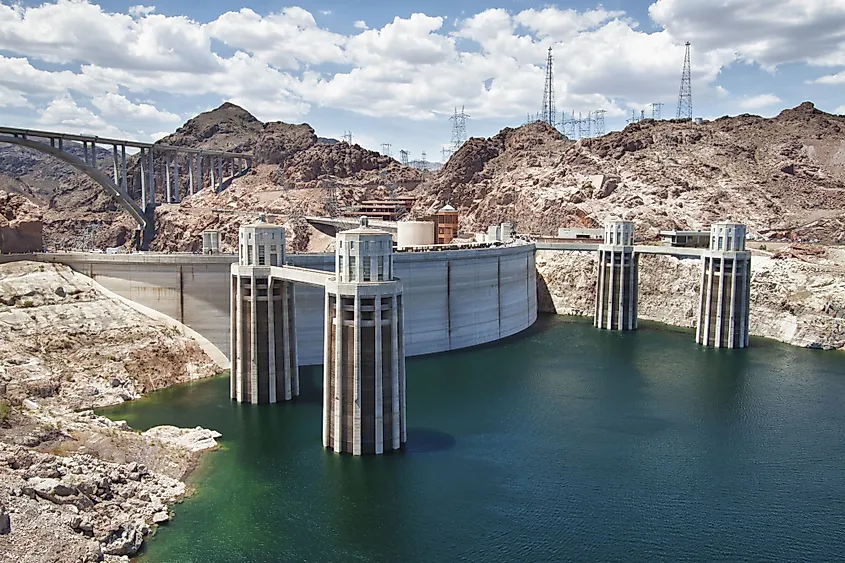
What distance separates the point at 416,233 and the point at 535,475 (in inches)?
1913

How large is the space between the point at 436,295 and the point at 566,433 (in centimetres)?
2442

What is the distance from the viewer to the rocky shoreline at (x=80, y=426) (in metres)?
27.0

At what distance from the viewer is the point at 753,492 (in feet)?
118

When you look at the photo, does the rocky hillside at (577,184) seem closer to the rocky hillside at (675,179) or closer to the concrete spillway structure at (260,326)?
the rocky hillside at (675,179)

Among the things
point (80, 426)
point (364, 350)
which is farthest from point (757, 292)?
point (80, 426)

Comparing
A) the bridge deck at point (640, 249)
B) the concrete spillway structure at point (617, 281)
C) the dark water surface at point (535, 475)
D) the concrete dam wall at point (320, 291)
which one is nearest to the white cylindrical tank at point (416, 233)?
the concrete dam wall at point (320, 291)

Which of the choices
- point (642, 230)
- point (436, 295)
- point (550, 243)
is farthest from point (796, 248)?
point (436, 295)

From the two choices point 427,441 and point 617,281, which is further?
point 617,281

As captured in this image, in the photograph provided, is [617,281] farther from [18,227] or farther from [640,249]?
[18,227]

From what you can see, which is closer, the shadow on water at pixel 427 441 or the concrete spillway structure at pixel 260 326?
the shadow on water at pixel 427 441

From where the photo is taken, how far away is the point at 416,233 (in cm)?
8281

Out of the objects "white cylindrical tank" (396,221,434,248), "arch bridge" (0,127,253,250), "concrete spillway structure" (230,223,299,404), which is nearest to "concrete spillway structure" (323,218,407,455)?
"concrete spillway structure" (230,223,299,404)

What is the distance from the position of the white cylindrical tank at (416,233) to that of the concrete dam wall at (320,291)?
1148 centimetres

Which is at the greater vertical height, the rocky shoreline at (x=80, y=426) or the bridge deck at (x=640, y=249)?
the bridge deck at (x=640, y=249)
